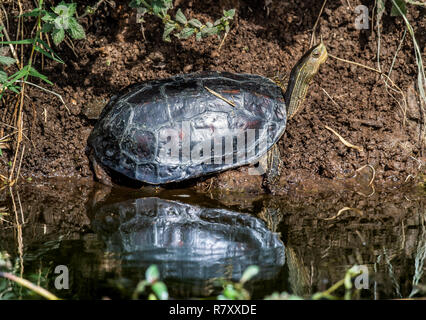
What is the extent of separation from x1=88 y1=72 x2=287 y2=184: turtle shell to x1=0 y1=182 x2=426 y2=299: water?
11.3 inches

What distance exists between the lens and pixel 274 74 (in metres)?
4.57

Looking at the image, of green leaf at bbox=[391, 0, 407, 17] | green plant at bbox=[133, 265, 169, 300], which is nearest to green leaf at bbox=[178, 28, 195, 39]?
green leaf at bbox=[391, 0, 407, 17]

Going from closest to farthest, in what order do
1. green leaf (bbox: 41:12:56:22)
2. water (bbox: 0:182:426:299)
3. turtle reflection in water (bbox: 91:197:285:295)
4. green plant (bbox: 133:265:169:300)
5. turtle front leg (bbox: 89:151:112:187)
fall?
green plant (bbox: 133:265:169:300) → water (bbox: 0:182:426:299) → turtle reflection in water (bbox: 91:197:285:295) → green leaf (bbox: 41:12:56:22) → turtle front leg (bbox: 89:151:112:187)

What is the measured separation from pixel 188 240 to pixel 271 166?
54.7 inches

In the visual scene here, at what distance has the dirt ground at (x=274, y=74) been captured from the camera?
4.32 meters

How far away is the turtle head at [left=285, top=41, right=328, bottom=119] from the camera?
4.10 meters

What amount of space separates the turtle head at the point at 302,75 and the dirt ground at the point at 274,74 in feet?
0.59

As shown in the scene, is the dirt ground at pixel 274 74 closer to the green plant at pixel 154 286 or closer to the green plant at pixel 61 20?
the green plant at pixel 61 20

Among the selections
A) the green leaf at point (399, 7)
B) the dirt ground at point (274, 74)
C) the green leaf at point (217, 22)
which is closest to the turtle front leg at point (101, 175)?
the dirt ground at point (274, 74)

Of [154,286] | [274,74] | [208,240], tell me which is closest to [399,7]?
[274,74]

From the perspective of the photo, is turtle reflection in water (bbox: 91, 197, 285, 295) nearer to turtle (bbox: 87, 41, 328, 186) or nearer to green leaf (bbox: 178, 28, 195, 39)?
turtle (bbox: 87, 41, 328, 186)

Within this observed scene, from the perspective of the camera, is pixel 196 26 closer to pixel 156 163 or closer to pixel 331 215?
pixel 156 163

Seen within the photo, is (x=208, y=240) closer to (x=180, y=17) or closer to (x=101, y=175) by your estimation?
(x=101, y=175)

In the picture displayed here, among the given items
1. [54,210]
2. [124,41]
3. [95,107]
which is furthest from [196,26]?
[54,210]
